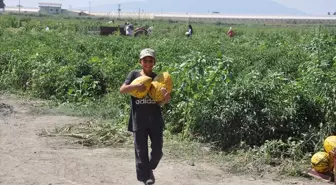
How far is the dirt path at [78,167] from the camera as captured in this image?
21.4ft

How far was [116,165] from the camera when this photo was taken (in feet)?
23.5

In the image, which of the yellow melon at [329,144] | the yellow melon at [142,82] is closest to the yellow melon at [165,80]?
the yellow melon at [142,82]

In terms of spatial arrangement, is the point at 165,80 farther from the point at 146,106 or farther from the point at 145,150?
the point at 145,150

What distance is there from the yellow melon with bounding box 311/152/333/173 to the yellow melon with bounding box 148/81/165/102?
228cm

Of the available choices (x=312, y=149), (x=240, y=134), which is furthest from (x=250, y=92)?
(x=312, y=149)

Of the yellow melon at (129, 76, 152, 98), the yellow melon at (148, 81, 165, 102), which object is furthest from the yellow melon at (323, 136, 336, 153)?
the yellow melon at (129, 76, 152, 98)

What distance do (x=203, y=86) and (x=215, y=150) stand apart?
1239 millimetres

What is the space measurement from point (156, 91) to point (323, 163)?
2.42m

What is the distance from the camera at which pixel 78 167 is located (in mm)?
7051

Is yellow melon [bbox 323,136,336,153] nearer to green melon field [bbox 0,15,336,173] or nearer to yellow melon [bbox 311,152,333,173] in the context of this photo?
yellow melon [bbox 311,152,333,173]

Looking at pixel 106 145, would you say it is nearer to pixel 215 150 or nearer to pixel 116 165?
pixel 116 165

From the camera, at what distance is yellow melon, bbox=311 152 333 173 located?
258 inches

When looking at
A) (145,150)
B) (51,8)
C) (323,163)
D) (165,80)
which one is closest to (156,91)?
(165,80)

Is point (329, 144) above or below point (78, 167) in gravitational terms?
above
